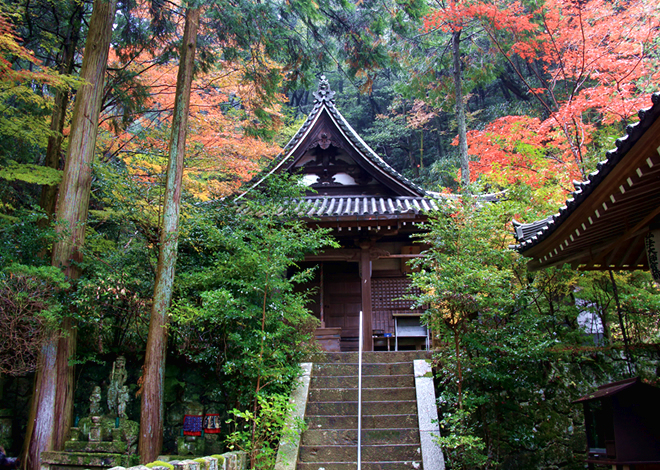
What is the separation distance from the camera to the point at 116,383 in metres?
6.63

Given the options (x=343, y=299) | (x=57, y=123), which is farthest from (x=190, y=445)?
(x=57, y=123)

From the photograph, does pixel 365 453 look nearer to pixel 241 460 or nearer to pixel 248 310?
pixel 241 460

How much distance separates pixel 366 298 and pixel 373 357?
6.01 feet

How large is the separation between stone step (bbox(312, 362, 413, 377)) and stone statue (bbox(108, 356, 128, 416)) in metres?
2.91

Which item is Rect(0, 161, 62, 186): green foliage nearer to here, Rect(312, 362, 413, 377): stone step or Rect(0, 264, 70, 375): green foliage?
Rect(0, 264, 70, 375): green foliage

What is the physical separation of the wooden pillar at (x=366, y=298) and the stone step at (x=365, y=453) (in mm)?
3397

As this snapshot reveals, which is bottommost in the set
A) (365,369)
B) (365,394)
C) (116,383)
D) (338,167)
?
(365,394)

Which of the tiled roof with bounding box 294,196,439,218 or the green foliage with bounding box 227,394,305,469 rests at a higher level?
the tiled roof with bounding box 294,196,439,218

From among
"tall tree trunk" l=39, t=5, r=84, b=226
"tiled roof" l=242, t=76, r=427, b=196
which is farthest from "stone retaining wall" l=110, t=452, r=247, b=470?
"tiled roof" l=242, t=76, r=427, b=196

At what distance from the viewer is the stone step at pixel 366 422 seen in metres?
6.08

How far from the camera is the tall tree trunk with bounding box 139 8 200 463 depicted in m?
5.99

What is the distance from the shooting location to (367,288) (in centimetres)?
938

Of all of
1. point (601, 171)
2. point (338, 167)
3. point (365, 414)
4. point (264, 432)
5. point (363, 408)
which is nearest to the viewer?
point (601, 171)

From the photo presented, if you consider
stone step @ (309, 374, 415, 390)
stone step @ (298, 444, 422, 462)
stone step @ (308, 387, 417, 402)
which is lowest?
stone step @ (298, 444, 422, 462)
